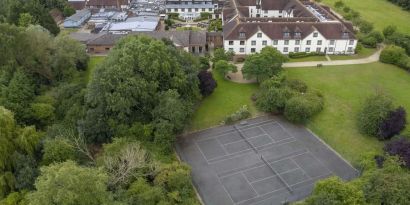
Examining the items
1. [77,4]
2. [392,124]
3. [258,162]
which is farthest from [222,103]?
[77,4]

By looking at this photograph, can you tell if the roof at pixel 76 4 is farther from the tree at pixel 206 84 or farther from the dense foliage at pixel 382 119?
the dense foliage at pixel 382 119

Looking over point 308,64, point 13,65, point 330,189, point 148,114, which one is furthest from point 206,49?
point 330,189

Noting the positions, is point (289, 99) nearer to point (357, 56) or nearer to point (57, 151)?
point (357, 56)

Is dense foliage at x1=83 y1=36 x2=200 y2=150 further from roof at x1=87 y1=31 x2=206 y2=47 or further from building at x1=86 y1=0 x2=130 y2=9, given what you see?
building at x1=86 y1=0 x2=130 y2=9

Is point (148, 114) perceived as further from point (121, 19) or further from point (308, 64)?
point (121, 19)

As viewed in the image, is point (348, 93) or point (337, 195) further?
point (348, 93)

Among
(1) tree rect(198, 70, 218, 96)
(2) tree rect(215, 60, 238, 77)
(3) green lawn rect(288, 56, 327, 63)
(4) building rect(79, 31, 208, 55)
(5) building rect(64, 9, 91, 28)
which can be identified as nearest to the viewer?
(1) tree rect(198, 70, 218, 96)

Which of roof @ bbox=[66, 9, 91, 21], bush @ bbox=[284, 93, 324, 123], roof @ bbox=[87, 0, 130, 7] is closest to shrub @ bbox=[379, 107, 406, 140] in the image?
bush @ bbox=[284, 93, 324, 123]
